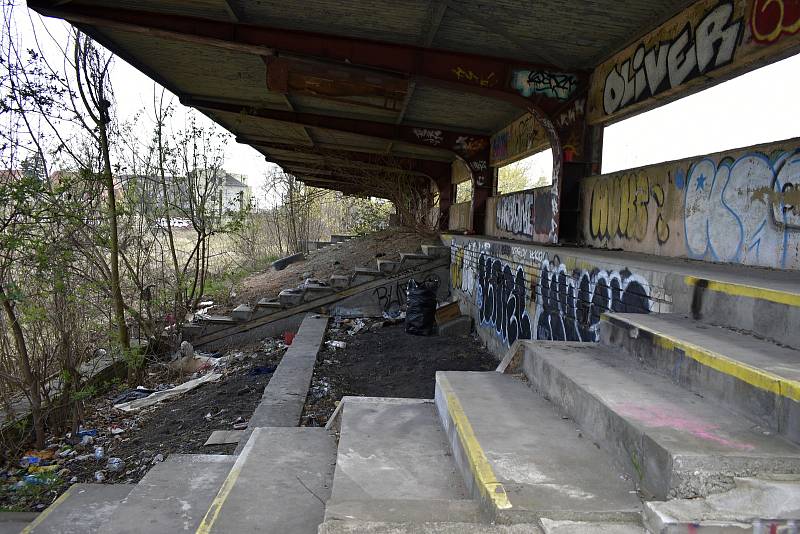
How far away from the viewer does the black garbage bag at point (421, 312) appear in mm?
10242

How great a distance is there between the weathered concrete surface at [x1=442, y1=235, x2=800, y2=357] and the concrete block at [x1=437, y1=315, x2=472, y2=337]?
21cm

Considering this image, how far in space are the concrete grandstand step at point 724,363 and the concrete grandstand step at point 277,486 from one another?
197cm

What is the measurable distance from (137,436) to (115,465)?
33.5 inches

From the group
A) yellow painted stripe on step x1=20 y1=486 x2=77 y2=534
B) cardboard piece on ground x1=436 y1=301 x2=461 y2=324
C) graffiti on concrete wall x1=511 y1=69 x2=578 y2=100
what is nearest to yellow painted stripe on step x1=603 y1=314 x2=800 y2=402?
yellow painted stripe on step x1=20 y1=486 x2=77 y2=534

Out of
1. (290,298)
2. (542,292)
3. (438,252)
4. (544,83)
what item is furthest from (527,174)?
(542,292)

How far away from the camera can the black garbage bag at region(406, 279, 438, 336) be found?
1024 cm

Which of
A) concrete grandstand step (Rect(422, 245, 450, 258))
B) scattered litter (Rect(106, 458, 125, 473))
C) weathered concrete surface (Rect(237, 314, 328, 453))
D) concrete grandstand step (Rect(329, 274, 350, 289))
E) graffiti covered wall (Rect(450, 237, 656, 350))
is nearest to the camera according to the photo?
graffiti covered wall (Rect(450, 237, 656, 350))

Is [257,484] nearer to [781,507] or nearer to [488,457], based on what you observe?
[488,457]

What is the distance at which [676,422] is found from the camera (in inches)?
90.0

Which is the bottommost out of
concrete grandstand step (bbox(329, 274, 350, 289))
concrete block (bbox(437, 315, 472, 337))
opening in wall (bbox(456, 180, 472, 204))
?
concrete block (bbox(437, 315, 472, 337))

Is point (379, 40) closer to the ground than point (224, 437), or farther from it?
farther from it

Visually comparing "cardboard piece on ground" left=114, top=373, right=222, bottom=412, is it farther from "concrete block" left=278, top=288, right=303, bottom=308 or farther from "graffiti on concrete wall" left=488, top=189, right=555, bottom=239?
"graffiti on concrete wall" left=488, top=189, right=555, bottom=239

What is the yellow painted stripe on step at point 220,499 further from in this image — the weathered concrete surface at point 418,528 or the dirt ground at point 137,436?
the dirt ground at point 137,436

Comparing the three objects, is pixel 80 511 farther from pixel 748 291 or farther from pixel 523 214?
pixel 523 214
